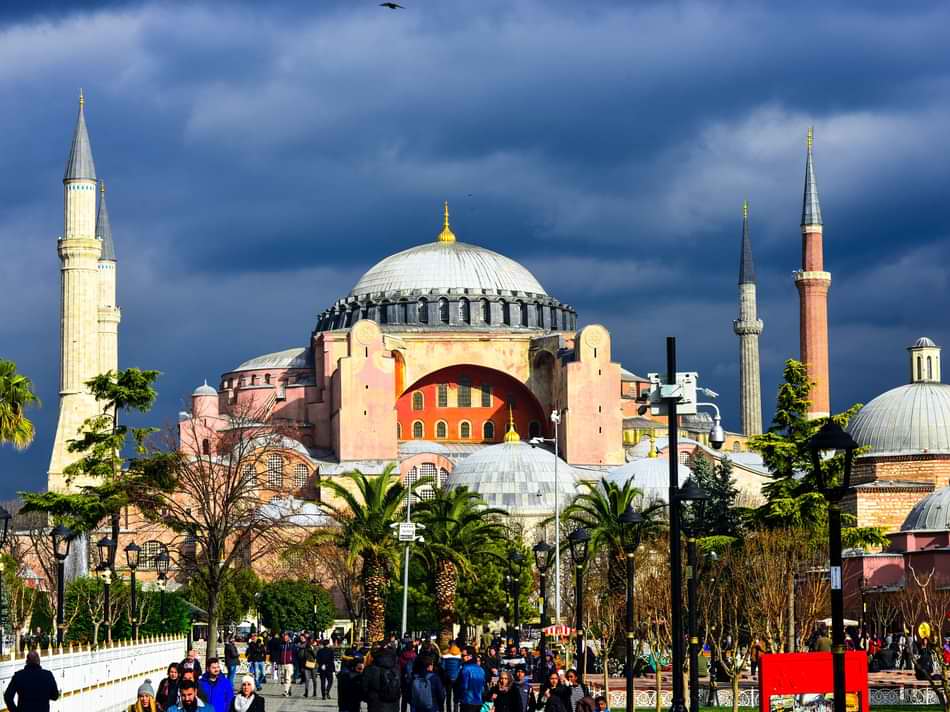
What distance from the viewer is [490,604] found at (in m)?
52.2

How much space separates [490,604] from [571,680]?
3477 centimetres

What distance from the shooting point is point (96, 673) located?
800 inches

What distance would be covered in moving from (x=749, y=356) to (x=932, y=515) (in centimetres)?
3594

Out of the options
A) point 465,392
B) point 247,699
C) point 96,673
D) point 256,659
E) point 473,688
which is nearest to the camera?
point 247,699

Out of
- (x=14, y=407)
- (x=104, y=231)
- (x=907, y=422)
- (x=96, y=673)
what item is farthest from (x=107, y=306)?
(x=96, y=673)

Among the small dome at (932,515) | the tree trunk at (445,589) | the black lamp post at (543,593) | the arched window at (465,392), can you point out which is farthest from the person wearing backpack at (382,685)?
the arched window at (465,392)

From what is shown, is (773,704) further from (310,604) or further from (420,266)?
(420,266)

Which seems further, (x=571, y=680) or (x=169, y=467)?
(x=169, y=467)

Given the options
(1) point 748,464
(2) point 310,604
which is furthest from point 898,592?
(1) point 748,464

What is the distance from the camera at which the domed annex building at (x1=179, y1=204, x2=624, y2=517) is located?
7169 cm

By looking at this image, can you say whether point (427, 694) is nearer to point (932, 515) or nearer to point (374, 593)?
point (374, 593)

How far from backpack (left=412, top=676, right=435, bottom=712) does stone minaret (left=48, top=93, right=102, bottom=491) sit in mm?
49319

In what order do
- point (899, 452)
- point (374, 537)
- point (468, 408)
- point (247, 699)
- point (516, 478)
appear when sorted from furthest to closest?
1. point (468, 408)
2. point (516, 478)
3. point (899, 452)
4. point (374, 537)
5. point (247, 699)

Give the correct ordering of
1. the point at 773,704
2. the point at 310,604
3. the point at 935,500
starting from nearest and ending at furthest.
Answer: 1. the point at 773,704
2. the point at 935,500
3. the point at 310,604
